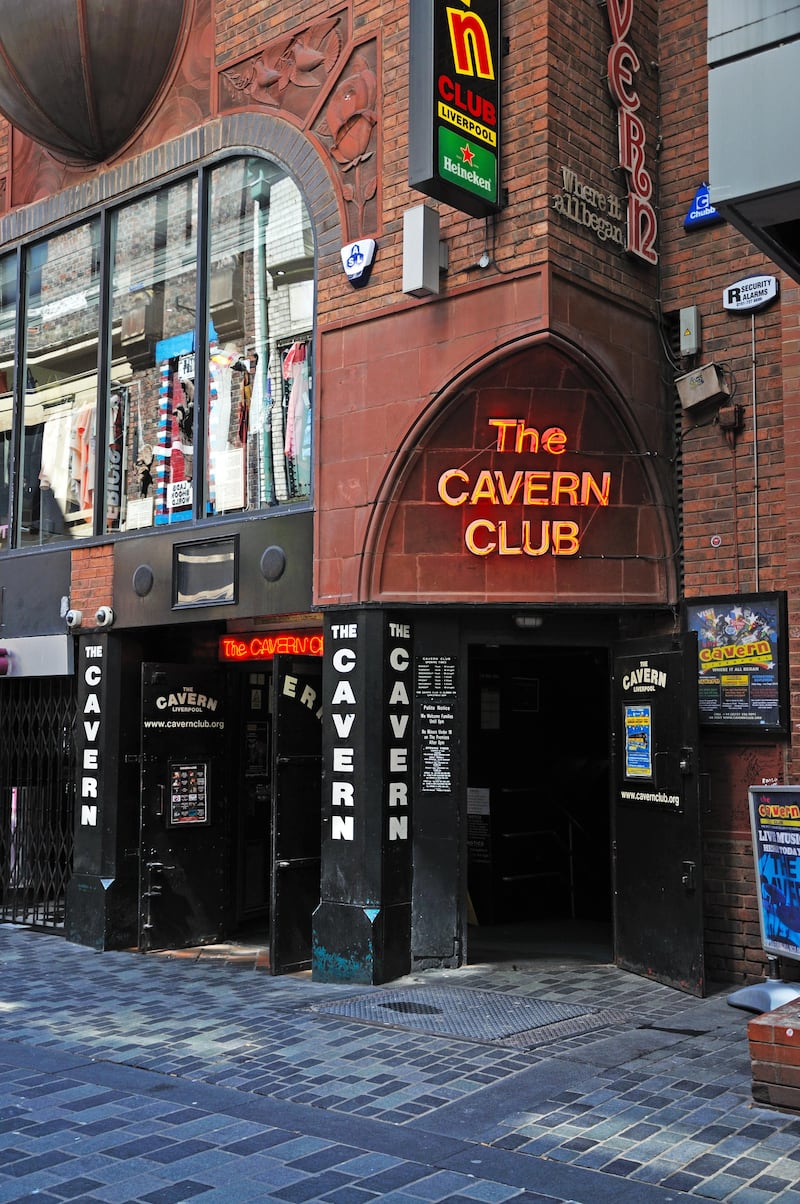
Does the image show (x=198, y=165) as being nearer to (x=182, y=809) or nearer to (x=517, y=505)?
(x=517, y=505)

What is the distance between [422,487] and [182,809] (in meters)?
3.94

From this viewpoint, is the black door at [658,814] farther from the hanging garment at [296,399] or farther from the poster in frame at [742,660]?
the hanging garment at [296,399]

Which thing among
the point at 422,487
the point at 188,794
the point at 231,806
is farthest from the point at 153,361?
the point at 231,806

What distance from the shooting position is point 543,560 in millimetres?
9281

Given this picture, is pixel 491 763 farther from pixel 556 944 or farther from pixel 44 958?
pixel 44 958

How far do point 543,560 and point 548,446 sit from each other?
2.92ft

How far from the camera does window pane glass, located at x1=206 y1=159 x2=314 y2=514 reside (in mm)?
10461

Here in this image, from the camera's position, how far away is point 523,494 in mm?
9250

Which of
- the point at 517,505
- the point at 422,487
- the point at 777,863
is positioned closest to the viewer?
the point at 777,863

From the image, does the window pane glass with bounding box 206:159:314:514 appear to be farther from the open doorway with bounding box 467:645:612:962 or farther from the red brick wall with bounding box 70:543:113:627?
the open doorway with bounding box 467:645:612:962

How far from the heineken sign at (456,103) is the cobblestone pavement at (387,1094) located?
585 cm

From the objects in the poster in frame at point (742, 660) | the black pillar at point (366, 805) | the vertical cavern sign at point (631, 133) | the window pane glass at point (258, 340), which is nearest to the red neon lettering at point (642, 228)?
the vertical cavern sign at point (631, 133)

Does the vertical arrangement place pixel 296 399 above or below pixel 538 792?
above

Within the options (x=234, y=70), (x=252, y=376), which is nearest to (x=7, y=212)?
(x=234, y=70)
